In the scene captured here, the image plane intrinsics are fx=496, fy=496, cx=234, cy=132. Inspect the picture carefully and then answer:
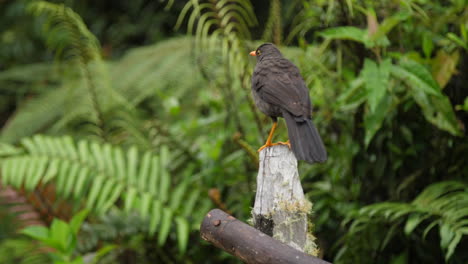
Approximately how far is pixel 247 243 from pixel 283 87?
60cm

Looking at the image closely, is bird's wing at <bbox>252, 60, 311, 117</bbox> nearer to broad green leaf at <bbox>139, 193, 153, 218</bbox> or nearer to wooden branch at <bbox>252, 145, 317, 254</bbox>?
wooden branch at <bbox>252, 145, 317, 254</bbox>

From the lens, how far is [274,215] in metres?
1.54

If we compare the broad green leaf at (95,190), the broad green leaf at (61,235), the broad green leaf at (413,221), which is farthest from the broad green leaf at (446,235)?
the broad green leaf at (95,190)

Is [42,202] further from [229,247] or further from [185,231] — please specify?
[229,247]

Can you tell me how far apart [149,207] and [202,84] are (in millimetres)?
1497

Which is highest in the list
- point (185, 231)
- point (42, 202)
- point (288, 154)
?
point (288, 154)

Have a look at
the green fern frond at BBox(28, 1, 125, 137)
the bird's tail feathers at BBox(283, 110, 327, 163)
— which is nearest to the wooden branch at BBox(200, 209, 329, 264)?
the bird's tail feathers at BBox(283, 110, 327, 163)

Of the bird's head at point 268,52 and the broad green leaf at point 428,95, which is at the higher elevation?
the bird's head at point 268,52

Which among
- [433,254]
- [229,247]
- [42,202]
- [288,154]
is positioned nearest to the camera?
[229,247]

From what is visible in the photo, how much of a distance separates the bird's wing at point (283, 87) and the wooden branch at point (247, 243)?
1.47ft

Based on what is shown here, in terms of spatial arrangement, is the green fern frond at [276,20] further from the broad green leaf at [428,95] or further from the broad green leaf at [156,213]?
the broad green leaf at [156,213]

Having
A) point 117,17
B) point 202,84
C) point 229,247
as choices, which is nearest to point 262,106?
point 229,247

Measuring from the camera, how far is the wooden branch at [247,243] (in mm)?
1292

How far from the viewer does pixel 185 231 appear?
8.66 ft
